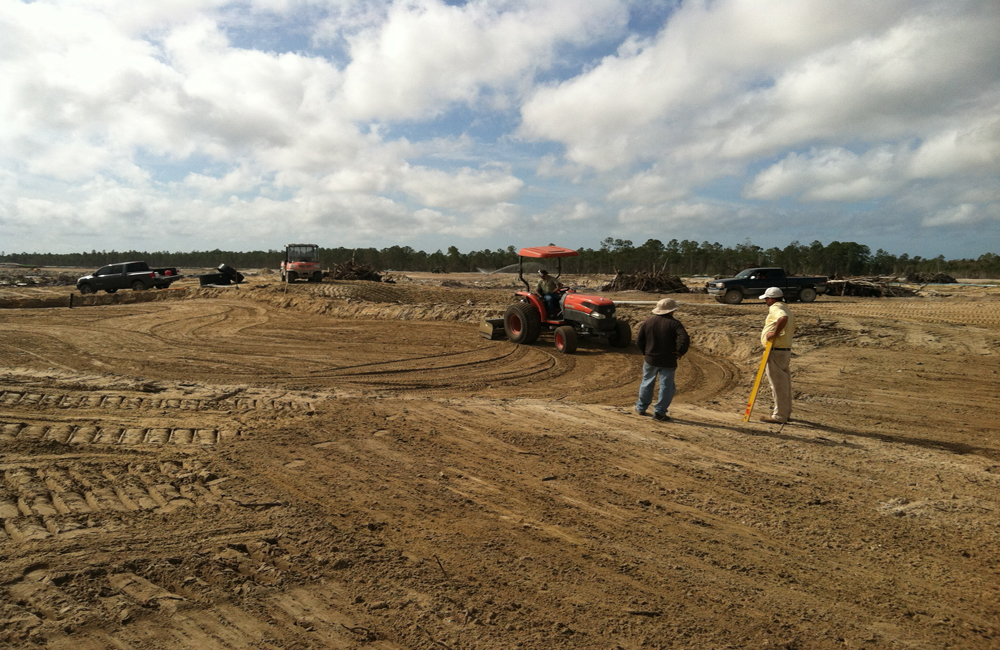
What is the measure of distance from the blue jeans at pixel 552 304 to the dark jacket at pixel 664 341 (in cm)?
576

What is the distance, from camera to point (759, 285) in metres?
22.9

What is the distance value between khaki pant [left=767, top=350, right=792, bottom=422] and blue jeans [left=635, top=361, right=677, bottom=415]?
122cm

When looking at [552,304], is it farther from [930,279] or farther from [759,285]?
[930,279]

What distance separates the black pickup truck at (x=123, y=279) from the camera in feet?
88.7

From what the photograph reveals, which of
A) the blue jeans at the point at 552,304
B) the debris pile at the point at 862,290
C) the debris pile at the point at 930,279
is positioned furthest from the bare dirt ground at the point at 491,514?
the debris pile at the point at 930,279

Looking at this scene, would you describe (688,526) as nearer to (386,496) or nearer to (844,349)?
(386,496)

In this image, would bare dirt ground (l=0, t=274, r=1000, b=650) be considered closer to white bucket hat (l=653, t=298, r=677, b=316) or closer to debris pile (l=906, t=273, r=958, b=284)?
white bucket hat (l=653, t=298, r=677, b=316)

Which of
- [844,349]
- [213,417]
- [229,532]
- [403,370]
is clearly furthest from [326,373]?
[844,349]

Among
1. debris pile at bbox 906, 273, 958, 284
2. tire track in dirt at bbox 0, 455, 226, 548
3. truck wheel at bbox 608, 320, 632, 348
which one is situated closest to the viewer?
tire track in dirt at bbox 0, 455, 226, 548

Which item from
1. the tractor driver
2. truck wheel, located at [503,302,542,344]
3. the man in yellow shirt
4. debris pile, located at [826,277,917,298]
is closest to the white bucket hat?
the man in yellow shirt

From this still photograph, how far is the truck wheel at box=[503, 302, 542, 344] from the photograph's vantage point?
12.6 meters

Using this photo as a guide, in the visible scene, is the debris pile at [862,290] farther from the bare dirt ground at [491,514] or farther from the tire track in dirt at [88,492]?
the tire track in dirt at [88,492]

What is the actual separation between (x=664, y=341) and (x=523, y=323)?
595 centimetres

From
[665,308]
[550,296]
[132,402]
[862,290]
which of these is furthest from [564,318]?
[862,290]
